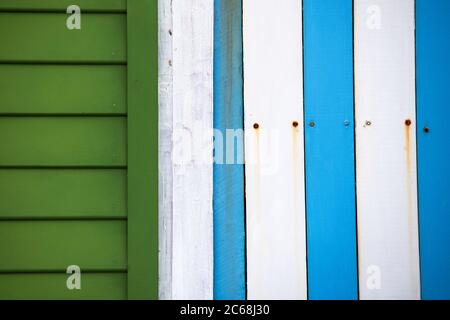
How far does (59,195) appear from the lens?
226 cm

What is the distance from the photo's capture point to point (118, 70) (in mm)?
2289

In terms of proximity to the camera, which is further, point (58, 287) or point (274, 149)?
point (274, 149)

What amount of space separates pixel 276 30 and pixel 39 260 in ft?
3.50

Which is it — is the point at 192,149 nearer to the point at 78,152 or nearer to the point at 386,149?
the point at 78,152

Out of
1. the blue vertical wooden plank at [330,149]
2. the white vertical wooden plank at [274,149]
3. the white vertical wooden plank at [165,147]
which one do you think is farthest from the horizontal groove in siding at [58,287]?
the blue vertical wooden plank at [330,149]

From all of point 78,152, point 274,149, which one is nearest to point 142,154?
point 78,152

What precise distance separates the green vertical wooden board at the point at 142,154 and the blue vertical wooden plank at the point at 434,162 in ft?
2.86

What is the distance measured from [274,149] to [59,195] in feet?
2.32

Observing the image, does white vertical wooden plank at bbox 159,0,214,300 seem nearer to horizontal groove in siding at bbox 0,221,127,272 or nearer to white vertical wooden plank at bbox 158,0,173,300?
white vertical wooden plank at bbox 158,0,173,300

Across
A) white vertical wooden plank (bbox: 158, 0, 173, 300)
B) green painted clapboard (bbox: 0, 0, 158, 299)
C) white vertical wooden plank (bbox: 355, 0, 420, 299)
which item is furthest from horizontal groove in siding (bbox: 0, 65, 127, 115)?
white vertical wooden plank (bbox: 355, 0, 420, 299)

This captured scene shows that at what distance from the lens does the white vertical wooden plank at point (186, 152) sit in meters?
2.31

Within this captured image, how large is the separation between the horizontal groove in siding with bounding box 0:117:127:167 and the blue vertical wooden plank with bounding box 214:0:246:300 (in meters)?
0.33

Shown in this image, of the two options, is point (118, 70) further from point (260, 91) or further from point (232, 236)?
point (232, 236)

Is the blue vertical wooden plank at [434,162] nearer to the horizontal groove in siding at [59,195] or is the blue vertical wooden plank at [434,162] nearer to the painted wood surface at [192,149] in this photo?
the painted wood surface at [192,149]
